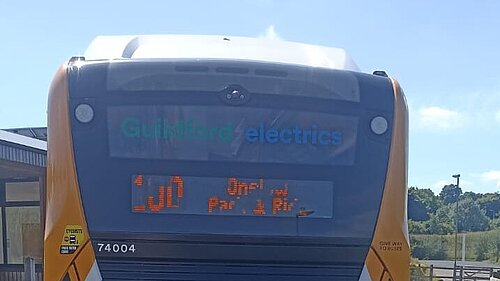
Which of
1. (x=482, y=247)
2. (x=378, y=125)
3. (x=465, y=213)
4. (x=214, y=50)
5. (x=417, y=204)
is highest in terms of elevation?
(x=214, y=50)

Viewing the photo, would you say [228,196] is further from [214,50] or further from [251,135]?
[214,50]

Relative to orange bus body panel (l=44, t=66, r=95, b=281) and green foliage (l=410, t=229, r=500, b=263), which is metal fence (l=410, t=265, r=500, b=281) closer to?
green foliage (l=410, t=229, r=500, b=263)

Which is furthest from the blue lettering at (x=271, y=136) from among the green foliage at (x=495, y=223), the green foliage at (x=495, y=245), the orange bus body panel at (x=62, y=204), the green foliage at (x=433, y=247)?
the green foliage at (x=495, y=223)

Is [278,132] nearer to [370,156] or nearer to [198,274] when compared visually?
[370,156]

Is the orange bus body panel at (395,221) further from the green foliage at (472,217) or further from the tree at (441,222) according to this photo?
the green foliage at (472,217)

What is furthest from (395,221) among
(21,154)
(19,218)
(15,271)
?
(15,271)

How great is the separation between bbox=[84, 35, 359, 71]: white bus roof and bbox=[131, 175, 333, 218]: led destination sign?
82 cm

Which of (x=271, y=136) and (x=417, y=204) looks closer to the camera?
(x=271, y=136)

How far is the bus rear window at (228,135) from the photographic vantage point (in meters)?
4.12

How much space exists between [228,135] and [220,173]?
244mm

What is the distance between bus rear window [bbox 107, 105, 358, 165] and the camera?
13.5 feet

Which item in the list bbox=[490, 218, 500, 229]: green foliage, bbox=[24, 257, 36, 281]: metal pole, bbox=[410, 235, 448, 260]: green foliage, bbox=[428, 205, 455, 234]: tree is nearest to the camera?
bbox=[24, 257, 36, 281]: metal pole

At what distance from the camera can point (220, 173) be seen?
4129 millimetres

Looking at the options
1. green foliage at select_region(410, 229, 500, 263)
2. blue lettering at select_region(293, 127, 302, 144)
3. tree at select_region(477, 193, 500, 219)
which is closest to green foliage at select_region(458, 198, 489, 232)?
tree at select_region(477, 193, 500, 219)
